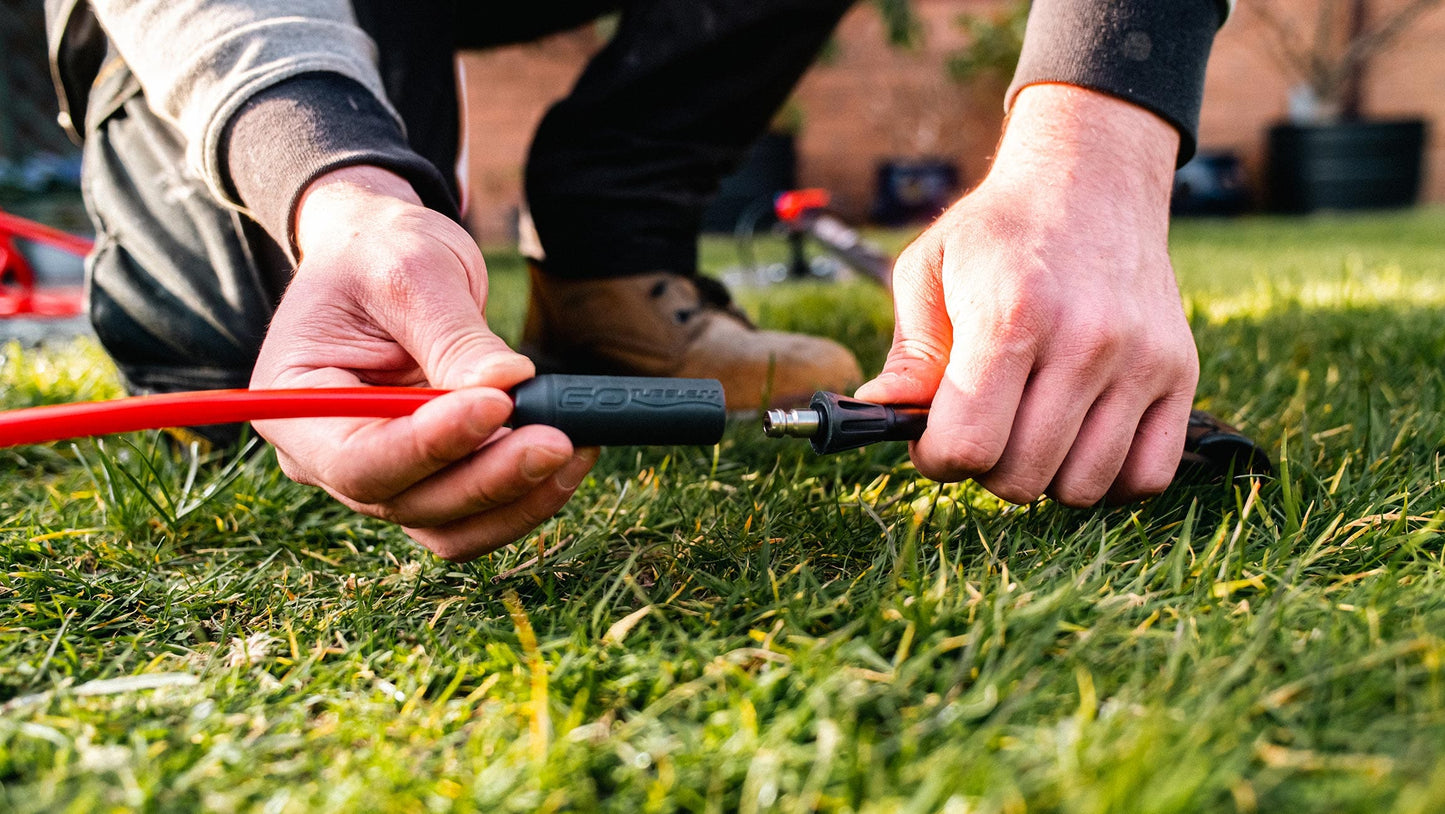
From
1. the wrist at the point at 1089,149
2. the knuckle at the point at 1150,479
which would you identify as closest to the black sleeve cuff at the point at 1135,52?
the wrist at the point at 1089,149

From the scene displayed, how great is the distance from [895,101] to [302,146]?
7.54 meters

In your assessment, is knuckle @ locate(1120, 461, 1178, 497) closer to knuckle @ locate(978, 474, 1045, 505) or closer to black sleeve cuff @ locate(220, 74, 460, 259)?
knuckle @ locate(978, 474, 1045, 505)

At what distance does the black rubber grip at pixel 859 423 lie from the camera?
0.81 meters

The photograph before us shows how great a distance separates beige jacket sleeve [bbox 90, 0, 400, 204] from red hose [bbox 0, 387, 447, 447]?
437 mm

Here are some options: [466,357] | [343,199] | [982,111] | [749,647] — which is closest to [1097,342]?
[749,647]

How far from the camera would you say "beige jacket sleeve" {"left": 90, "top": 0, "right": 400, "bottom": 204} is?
1000 mm

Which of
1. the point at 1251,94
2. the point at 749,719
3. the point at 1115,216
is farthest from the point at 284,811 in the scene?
the point at 1251,94

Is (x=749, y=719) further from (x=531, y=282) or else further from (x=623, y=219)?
(x=531, y=282)

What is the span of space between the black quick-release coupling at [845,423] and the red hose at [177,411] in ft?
1.04

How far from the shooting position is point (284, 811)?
1.77 ft

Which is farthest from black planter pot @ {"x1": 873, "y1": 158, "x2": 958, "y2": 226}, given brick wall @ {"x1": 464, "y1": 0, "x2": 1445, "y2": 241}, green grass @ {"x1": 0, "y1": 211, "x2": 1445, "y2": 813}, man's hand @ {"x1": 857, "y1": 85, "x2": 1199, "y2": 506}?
man's hand @ {"x1": 857, "y1": 85, "x2": 1199, "y2": 506}

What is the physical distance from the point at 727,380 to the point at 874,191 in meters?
6.84

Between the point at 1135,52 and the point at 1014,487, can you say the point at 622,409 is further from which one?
the point at 1135,52

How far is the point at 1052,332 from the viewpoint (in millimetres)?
815
